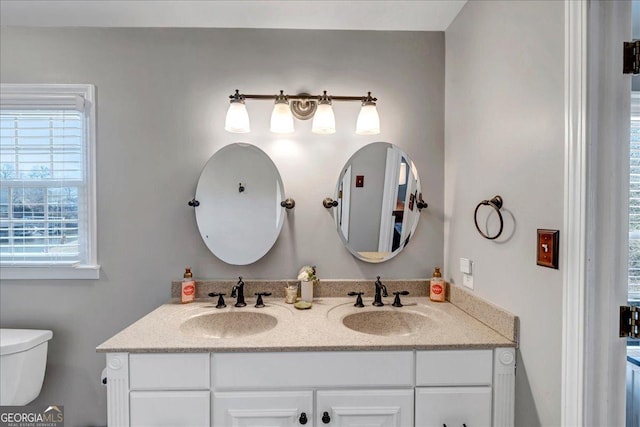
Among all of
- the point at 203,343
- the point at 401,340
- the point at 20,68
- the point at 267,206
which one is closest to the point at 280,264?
the point at 267,206

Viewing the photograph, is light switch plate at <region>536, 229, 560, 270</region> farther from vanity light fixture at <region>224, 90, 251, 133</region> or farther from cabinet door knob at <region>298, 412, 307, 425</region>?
vanity light fixture at <region>224, 90, 251, 133</region>

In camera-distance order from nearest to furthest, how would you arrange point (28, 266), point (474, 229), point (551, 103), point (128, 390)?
point (551, 103) → point (128, 390) → point (474, 229) → point (28, 266)

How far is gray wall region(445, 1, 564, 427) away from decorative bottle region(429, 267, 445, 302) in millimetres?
186

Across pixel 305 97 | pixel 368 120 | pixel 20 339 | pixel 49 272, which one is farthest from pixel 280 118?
pixel 20 339

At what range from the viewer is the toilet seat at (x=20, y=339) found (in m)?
1.53

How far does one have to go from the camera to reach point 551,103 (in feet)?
3.50

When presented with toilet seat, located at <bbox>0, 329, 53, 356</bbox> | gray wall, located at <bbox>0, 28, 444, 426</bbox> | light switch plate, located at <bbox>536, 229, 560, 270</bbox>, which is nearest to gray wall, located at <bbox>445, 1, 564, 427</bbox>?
light switch plate, located at <bbox>536, 229, 560, 270</bbox>

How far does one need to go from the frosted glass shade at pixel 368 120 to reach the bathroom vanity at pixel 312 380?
1.07m

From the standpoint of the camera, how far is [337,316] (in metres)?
1.56

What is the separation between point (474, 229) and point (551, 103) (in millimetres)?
646

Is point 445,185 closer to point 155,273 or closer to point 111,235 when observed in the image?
point 155,273

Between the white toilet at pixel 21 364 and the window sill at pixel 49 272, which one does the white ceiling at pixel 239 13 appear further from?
the white toilet at pixel 21 364

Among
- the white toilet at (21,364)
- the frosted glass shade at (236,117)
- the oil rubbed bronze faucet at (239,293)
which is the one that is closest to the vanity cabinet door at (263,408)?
the oil rubbed bronze faucet at (239,293)

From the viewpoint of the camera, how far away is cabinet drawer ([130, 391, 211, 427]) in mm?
1205
